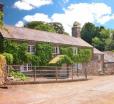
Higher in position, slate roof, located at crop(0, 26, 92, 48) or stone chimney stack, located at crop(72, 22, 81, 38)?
stone chimney stack, located at crop(72, 22, 81, 38)

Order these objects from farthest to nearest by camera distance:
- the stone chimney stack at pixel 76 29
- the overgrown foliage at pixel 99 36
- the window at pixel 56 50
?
the overgrown foliage at pixel 99 36 → the stone chimney stack at pixel 76 29 → the window at pixel 56 50

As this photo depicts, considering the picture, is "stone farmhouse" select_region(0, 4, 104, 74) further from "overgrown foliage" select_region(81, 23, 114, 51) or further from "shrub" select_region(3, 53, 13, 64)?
"overgrown foliage" select_region(81, 23, 114, 51)

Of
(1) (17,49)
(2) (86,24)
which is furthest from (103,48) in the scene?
(1) (17,49)

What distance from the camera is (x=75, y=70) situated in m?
53.9

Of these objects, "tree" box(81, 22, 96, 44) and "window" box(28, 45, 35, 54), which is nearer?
"window" box(28, 45, 35, 54)

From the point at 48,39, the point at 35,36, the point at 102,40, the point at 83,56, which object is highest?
the point at 102,40

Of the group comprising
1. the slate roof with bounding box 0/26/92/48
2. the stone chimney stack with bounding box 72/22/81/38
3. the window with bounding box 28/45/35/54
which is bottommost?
the window with bounding box 28/45/35/54

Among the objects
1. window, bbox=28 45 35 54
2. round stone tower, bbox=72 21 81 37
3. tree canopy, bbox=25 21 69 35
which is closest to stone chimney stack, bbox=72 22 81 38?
round stone tower, bbox=72 21 81 37

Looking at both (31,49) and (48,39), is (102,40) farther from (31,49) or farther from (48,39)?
(31,49)

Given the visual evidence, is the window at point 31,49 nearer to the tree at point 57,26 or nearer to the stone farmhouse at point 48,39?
the stone farmhouse at point 48,39

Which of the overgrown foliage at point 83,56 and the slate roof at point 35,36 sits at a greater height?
the slate roof at point 35,36

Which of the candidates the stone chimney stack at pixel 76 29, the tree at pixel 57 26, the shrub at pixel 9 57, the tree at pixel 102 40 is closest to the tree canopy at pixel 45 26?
the tree at pixel 57 26

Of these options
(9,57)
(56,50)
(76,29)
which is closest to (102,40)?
(76,29)

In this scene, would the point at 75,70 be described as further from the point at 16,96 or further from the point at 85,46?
the point at 16,96
